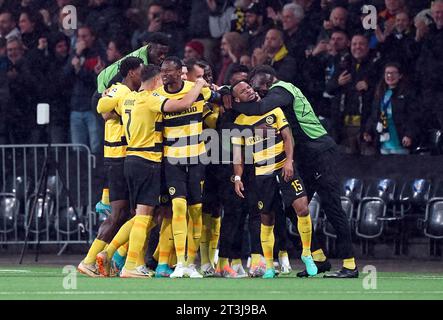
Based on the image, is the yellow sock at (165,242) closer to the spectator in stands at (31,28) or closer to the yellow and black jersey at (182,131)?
the yellow and black jersey at (182,131)

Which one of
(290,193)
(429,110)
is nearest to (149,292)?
(290,193)

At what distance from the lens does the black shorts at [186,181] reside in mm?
16109

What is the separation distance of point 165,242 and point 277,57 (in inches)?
196

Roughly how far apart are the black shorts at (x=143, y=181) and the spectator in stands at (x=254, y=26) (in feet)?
18.4

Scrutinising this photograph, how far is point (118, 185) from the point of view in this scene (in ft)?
54.5

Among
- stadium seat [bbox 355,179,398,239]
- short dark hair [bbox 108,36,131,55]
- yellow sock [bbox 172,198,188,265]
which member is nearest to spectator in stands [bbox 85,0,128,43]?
short dark hair [bbox 108,36,131,55]

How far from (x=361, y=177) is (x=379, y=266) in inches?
78.8

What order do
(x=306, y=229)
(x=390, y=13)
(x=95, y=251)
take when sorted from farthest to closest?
(x=390, y=13), (x=95, y=251), (x=306, y=229)

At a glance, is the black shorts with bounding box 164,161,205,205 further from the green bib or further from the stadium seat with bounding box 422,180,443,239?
the stadium seat with bounding box 422,180,443,239

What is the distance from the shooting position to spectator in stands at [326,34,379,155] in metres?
20.1

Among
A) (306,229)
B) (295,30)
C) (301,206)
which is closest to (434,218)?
(295,30)

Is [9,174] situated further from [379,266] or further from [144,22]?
[379,266]

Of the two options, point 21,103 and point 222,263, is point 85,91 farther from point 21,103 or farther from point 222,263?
→ point 222,263

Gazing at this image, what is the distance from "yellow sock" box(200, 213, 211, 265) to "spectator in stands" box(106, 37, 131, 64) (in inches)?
214
